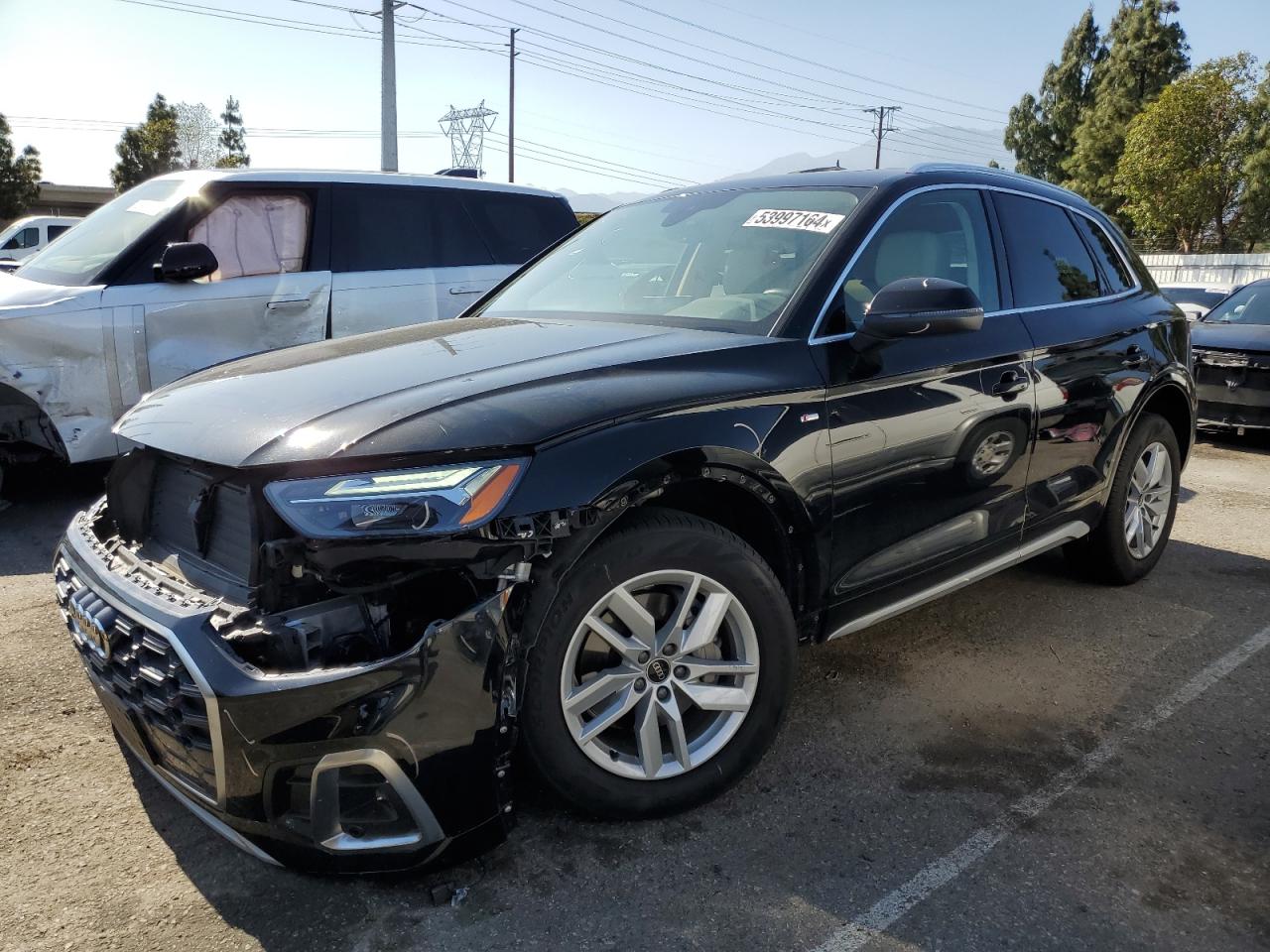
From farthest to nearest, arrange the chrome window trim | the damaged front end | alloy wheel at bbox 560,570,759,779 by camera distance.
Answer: the chrome window trim
alloy wheel at bbox 560,570,759,779
the damaged front end

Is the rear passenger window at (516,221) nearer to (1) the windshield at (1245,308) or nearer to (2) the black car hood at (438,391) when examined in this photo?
(2) the black car hood at (438,391)

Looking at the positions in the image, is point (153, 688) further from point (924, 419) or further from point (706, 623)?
point (924, 419)

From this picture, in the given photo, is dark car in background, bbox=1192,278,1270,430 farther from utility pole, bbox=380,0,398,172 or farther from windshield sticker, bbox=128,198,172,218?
utility pole, bbox=380,0,398,172

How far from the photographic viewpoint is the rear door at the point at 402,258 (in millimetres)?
6012

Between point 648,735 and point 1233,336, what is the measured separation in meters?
8.11

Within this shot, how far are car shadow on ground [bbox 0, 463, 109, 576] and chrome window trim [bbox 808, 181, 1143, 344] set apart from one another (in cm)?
389

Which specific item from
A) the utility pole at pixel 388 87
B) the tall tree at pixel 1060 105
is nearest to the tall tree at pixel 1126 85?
the tall tree at pixel 1060 105

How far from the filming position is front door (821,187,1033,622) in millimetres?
2887

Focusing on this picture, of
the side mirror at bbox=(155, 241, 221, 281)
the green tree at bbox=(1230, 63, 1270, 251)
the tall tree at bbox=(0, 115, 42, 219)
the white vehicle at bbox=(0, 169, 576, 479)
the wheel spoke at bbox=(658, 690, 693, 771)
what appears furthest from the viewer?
the tall tree at bbox=(0, 115, 42, 219)

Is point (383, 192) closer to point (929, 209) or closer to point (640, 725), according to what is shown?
point (929, 209)

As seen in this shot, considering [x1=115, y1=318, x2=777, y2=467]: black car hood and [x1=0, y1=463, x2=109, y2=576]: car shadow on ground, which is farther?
[x1=0, y1=463, x2=109, y2=576]: car shadow on ground

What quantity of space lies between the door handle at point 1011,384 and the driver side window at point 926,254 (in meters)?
0.26

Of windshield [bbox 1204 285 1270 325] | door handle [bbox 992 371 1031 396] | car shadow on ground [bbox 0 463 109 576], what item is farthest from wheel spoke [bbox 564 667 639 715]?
windshield [bbox 1204 285 1270 325]

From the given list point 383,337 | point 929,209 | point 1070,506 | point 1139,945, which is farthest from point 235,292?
point 1139,945
